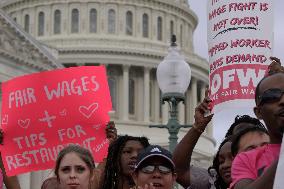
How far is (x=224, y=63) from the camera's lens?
757cm

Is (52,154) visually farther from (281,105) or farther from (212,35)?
(281,105)

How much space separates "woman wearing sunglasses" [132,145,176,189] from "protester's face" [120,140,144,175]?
38.3 inches

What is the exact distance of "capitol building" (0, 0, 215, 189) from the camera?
7281 centimetres

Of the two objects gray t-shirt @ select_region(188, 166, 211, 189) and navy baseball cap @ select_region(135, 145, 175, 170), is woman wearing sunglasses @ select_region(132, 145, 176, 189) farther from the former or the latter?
gray t-shirt @ select_region(188, 166, 211, 189)

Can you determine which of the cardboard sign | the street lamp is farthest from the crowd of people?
the street lamp

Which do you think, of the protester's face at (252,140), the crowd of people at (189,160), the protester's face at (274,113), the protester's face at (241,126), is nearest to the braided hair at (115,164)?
the crowd of people at (189,160)

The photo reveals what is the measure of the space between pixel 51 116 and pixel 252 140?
12.0 feet

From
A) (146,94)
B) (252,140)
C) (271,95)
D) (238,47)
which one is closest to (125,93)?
(146,94)

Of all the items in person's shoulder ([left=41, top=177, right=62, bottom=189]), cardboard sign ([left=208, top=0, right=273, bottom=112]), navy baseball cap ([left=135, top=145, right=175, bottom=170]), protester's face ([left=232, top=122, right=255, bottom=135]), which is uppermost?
cardboard sign ([left=208, top=0, right=273, bottom=112])

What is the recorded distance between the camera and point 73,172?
593cm

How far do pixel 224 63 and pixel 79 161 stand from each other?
2.17 metres

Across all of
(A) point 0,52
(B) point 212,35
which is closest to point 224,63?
(B) point 212,35

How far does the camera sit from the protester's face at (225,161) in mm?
5688

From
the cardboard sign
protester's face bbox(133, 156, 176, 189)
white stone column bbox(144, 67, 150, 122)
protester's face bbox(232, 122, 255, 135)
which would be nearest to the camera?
protester's face bbox(133, 156, 176, 189)
